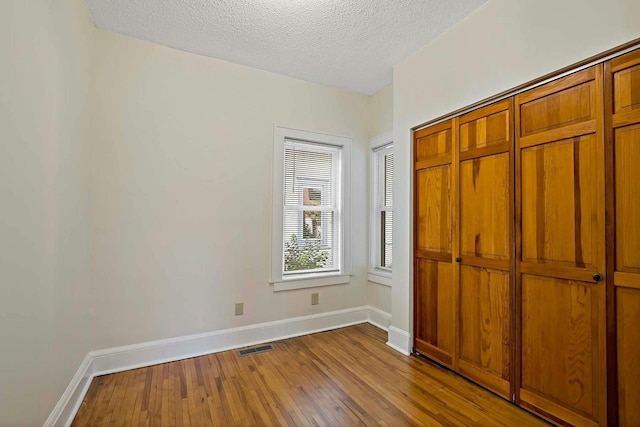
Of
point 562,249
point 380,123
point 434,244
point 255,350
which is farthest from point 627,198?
point 255,350

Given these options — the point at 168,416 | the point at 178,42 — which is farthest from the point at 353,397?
the point at 178,42

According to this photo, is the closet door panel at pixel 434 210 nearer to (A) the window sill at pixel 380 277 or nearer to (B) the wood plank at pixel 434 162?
(B) the wood plank at pixel 434 162

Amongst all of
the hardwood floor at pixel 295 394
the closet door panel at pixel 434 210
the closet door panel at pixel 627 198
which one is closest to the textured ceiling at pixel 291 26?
the closet door panel at pixel 434 210

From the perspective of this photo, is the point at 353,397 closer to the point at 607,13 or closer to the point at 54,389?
the point at 54,389

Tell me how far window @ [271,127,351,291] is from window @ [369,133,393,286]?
36 centimetres

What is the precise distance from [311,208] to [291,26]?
1.81 m

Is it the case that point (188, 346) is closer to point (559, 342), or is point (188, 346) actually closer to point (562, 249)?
point (559, 342)

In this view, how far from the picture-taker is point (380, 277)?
140 inches

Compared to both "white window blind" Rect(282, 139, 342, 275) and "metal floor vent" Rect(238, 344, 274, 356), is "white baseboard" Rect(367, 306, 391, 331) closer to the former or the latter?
"white window blind" Rect(282, 139, 342, 275)

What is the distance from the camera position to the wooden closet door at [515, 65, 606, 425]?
1.60 m

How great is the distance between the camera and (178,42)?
265 cm

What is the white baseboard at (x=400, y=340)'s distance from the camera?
9.07ft

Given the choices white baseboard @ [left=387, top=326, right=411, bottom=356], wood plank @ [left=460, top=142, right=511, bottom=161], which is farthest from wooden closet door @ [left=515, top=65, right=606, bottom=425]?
white baseboard @ [left=387, top=326, right=411, bottom=356]

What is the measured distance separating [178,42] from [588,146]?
10.4 ft
